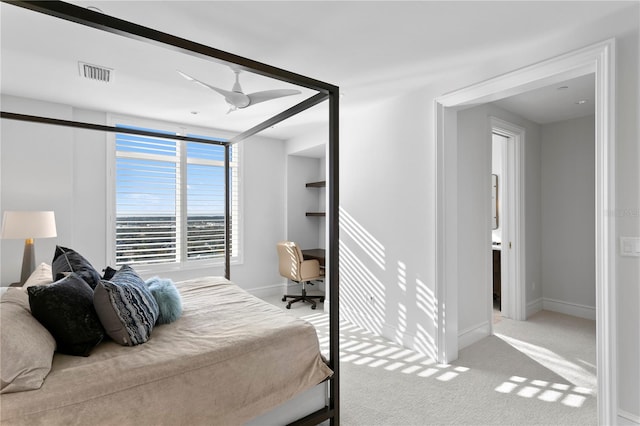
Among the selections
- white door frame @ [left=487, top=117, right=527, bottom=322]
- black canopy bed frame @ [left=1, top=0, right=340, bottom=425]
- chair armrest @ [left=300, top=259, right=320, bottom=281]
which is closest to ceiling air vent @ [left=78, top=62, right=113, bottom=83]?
black canopy bed frame @ [left=1, top=0, right=340, bottom=425]

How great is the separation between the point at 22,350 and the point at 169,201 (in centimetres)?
327

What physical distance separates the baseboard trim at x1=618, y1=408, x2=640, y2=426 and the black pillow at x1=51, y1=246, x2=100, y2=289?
3.28m

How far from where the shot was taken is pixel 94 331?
1710 mm

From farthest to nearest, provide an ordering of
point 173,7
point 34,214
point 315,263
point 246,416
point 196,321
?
point 315,263 → point 34,214 → point 196,321 → point 173,7 → point 246,416

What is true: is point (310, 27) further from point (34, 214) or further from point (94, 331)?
point (34, 214)

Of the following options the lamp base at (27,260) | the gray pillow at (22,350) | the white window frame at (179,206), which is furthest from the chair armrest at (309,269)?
the gray pillow at (22,350)

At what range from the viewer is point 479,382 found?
2.64 m

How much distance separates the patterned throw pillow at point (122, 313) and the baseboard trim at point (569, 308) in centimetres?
482

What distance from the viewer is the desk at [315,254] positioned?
4945 millimetres

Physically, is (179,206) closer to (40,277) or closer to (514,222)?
(40,277)

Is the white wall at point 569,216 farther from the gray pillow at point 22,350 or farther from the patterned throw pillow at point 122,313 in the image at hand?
the gray pillow at point 22,350

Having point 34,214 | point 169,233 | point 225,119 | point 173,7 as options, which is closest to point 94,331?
point 173,7

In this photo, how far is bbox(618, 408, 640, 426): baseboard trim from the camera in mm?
1969

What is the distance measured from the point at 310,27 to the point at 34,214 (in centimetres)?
295
